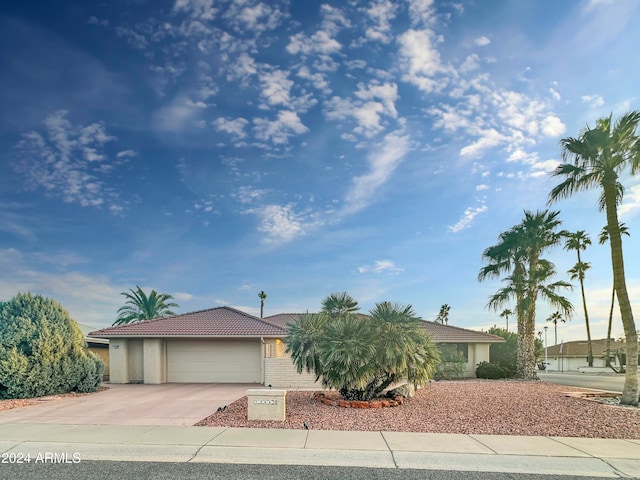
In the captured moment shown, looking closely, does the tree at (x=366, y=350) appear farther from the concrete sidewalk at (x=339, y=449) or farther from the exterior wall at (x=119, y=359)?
the exterior wall at (x=119, y=359)

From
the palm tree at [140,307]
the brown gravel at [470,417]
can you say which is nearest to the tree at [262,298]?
the palm tree at [140,307]

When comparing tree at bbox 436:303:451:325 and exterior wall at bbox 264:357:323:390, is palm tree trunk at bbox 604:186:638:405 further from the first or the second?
tree at bbox 436:303:451:325

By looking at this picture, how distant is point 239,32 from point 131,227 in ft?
38.5

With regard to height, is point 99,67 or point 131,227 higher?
point 99,67

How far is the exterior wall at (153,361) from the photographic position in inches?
844

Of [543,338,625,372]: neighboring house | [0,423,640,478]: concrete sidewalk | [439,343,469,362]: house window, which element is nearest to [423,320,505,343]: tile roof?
[439,343,469,362]: house window

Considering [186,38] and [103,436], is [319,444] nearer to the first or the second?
[103,436]

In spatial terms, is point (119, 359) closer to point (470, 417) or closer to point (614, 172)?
point (470, 417)

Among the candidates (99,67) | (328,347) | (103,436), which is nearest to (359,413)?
(328,347)

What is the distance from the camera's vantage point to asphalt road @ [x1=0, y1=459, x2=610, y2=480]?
22.1 ft

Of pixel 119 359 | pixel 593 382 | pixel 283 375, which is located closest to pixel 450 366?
pixel 593 382

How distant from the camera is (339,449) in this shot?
8086 mm

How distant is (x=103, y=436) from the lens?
9.31 meters

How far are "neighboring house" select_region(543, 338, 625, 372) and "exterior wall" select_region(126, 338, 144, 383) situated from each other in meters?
47.3
